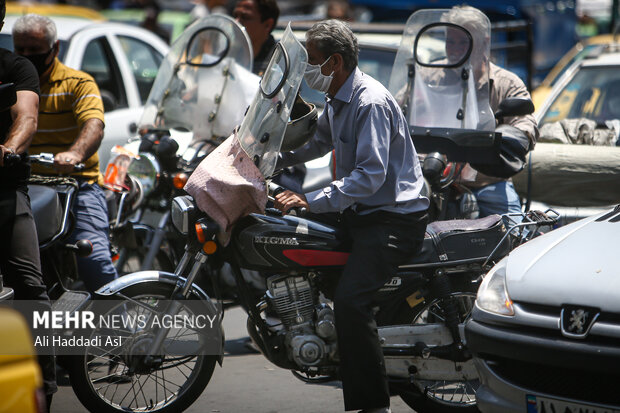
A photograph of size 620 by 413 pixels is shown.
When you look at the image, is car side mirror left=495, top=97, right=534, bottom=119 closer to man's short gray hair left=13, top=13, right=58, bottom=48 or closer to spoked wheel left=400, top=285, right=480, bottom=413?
spoked wheel left=400, top=285, right=480, bottom=413

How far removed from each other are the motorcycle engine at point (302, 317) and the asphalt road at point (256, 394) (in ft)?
1.93

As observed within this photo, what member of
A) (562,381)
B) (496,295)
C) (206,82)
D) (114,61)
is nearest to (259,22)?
(206,82)

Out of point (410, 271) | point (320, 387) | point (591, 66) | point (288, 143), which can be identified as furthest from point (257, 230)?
point (591, 66)

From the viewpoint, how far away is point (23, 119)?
4.40 meters

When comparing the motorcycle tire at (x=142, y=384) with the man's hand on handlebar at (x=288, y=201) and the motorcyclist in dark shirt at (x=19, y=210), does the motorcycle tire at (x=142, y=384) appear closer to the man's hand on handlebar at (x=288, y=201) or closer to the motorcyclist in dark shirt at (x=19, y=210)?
the motorcyclist in dark shirt at (x=19, y=210)

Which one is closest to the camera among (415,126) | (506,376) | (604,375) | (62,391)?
(604,375)

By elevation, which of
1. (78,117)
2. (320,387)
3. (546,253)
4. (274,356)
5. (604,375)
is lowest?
(320,387)

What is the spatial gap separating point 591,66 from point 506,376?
4645mm

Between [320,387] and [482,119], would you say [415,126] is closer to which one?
[482,119]

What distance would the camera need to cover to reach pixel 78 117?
528cm

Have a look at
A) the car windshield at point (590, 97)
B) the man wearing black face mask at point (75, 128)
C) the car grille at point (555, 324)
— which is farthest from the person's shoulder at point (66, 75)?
the car windshield at point (590, 97)

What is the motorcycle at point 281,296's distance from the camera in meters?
4.26

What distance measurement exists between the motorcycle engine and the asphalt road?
0.59 m

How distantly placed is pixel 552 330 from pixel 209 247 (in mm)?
1660
